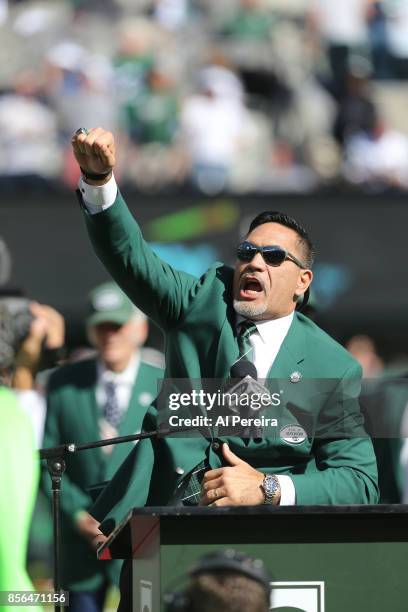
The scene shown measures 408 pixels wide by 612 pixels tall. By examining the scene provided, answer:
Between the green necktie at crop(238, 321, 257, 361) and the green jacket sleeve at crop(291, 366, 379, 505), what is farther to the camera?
the green necktie at crop(238, 321, 257, 361)

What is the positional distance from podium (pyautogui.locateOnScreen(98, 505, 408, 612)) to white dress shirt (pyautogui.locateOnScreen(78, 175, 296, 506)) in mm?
329

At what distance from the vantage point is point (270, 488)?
13.7ft

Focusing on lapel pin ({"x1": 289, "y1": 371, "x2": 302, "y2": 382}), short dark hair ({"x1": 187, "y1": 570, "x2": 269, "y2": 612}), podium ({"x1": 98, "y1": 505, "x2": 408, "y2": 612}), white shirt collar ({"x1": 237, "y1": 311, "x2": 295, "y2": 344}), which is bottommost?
short dark hair ({"x1": 187, "y1": 570, "x2": 269, "y2": 612})

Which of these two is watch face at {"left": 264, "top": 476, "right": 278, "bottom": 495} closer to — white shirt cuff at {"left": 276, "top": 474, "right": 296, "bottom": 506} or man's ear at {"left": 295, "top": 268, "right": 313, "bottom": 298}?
white shirt cuff at {"left": 276, "top": 474, "right": 296, "bottom": 506}

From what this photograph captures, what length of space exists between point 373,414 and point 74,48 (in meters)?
10.2

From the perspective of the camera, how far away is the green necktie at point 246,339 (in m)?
4.55

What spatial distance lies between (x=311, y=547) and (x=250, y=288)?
3.35 feet

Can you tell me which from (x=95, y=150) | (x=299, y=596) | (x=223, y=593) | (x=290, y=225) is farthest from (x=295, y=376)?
(x=223, y=593)

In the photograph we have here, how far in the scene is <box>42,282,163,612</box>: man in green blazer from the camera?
7586 millimetres

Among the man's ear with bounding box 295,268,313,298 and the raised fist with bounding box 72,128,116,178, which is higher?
the raised fist with bounding box 72,128,116,178

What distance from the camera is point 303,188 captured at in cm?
1281

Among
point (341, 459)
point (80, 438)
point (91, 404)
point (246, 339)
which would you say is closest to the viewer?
point (341, 459)

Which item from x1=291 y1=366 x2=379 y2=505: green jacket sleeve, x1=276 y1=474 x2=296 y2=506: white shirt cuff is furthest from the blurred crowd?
x1=276 y1=474 x2=296 y2=506: white shirt cuff

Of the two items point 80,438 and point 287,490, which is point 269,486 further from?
point 80,438
